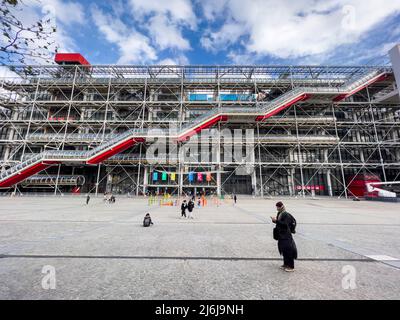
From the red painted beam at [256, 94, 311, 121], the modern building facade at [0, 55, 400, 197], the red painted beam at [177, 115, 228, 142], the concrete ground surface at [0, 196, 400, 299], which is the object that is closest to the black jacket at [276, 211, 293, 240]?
the concrete ground surface at [0, 196, 400, 299]

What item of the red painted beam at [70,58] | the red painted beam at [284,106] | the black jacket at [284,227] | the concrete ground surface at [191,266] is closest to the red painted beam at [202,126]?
the red painted beam at [284,106]

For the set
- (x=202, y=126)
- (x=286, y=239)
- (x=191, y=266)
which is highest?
(x=202, y=126)

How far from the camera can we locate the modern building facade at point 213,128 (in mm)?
21969

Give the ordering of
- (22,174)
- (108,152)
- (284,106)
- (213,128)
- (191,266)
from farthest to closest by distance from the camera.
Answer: (213,128), (284,106), (108,152), (22,174), (191,266)

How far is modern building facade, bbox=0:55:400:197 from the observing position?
22.0m

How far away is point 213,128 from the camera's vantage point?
23453 mm

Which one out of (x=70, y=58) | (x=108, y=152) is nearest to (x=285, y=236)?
(x=108, y=152)

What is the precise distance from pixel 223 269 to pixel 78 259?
9.49ft

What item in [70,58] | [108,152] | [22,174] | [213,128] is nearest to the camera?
[22,174]

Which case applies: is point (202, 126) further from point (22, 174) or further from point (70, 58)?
point (70, 58)

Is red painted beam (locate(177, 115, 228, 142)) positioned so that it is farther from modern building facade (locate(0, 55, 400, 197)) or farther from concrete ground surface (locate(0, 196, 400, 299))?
concrete ground surface (locate(0, 196, 400, 299))

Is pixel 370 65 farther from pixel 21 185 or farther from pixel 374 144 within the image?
pixel 21 185

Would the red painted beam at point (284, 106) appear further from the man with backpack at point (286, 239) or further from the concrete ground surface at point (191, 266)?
the man with backpack at point (286, 239)
